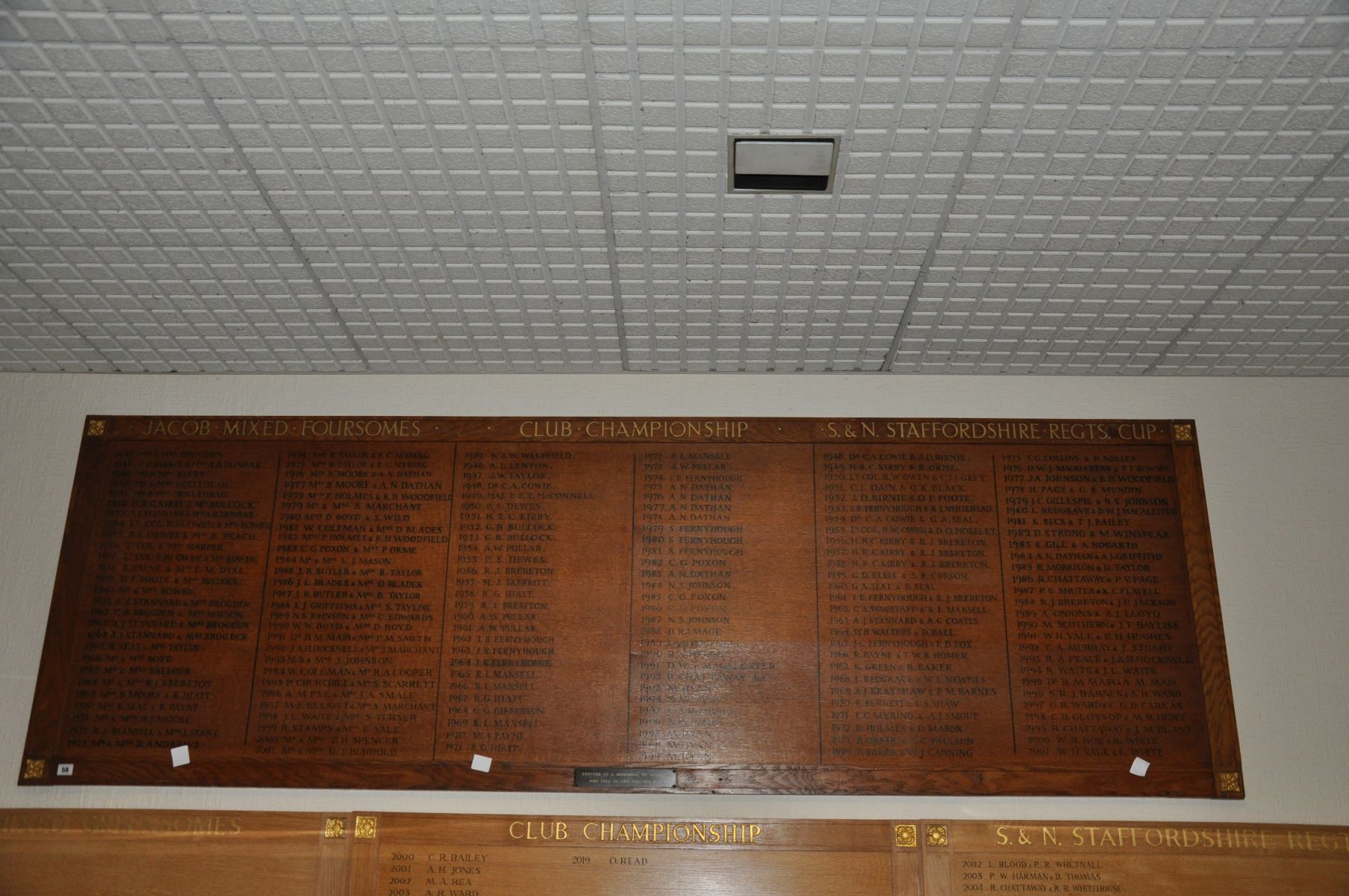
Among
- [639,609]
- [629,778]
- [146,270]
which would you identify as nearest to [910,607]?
[639,609]

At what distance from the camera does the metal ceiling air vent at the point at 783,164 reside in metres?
2.19

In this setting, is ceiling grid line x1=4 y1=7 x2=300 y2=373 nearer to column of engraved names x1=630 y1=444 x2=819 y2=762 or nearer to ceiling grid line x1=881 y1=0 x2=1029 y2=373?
column of engraved names x1=630 y1=444 x2=819 y2=762

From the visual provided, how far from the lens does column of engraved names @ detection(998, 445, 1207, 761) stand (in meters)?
2.95

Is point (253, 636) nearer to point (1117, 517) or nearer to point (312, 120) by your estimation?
point (312, 120)

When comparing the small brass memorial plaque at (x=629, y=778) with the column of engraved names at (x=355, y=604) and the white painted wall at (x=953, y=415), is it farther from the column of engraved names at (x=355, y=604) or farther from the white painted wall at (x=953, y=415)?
the column of engraved names at (x=355, y=604)

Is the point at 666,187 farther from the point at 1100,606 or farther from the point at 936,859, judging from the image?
the point at 936,859

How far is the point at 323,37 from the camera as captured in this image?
195 centimetres

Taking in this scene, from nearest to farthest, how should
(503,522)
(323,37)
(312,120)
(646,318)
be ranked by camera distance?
1. (323,37)
2. (312,120)
3. (646,318)
4. (503,522)

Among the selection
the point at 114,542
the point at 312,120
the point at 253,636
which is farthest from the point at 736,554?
the point at 114,542

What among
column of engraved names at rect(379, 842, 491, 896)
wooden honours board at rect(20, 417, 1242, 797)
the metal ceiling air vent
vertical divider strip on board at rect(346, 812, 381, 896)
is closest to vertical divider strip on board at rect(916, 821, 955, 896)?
wooden honours board at rect(20, 417, 1242, 797)

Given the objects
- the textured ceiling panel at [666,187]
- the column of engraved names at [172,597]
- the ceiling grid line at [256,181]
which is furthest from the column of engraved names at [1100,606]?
the column of engraved names at [172,597]

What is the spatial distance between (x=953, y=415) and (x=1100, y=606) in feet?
2.51

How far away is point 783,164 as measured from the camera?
227 cm

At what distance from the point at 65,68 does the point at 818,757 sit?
261cm
